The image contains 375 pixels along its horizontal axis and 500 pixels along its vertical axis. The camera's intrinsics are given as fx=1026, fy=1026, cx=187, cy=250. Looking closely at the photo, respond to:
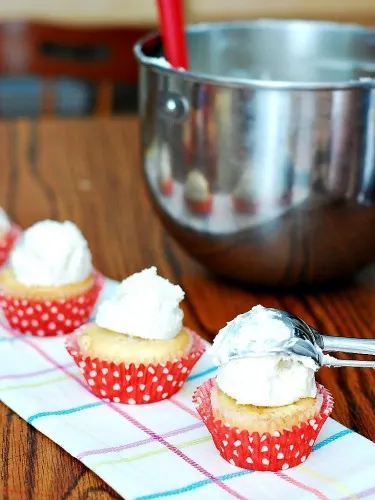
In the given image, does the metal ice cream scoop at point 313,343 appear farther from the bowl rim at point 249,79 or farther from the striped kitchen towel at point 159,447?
the bowl rim at point 249,79

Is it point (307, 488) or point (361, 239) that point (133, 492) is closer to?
point (307, 488)

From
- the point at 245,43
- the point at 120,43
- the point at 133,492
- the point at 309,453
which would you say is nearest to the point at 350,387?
the point at 309,453

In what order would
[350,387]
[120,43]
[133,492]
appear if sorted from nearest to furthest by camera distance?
[133,492]
[350,387]
[120,43]

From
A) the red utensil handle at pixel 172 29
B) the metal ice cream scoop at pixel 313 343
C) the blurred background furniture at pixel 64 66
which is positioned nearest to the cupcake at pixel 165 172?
the red utensil handle at pixel 172 29

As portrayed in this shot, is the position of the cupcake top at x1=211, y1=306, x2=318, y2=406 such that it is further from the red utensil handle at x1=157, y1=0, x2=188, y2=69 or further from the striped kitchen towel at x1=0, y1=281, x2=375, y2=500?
the red utensil handle at x1=157, y1=0, x2=188, y2=69

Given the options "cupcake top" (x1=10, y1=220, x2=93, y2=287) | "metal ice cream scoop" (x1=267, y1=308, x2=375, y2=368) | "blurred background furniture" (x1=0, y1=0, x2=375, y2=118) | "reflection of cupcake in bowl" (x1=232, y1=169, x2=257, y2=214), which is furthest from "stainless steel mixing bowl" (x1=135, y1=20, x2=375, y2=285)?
"blurred background furniture" (x1=0, y1=0, x2=375, y2=118)

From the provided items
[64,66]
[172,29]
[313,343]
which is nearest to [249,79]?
[172,29]
